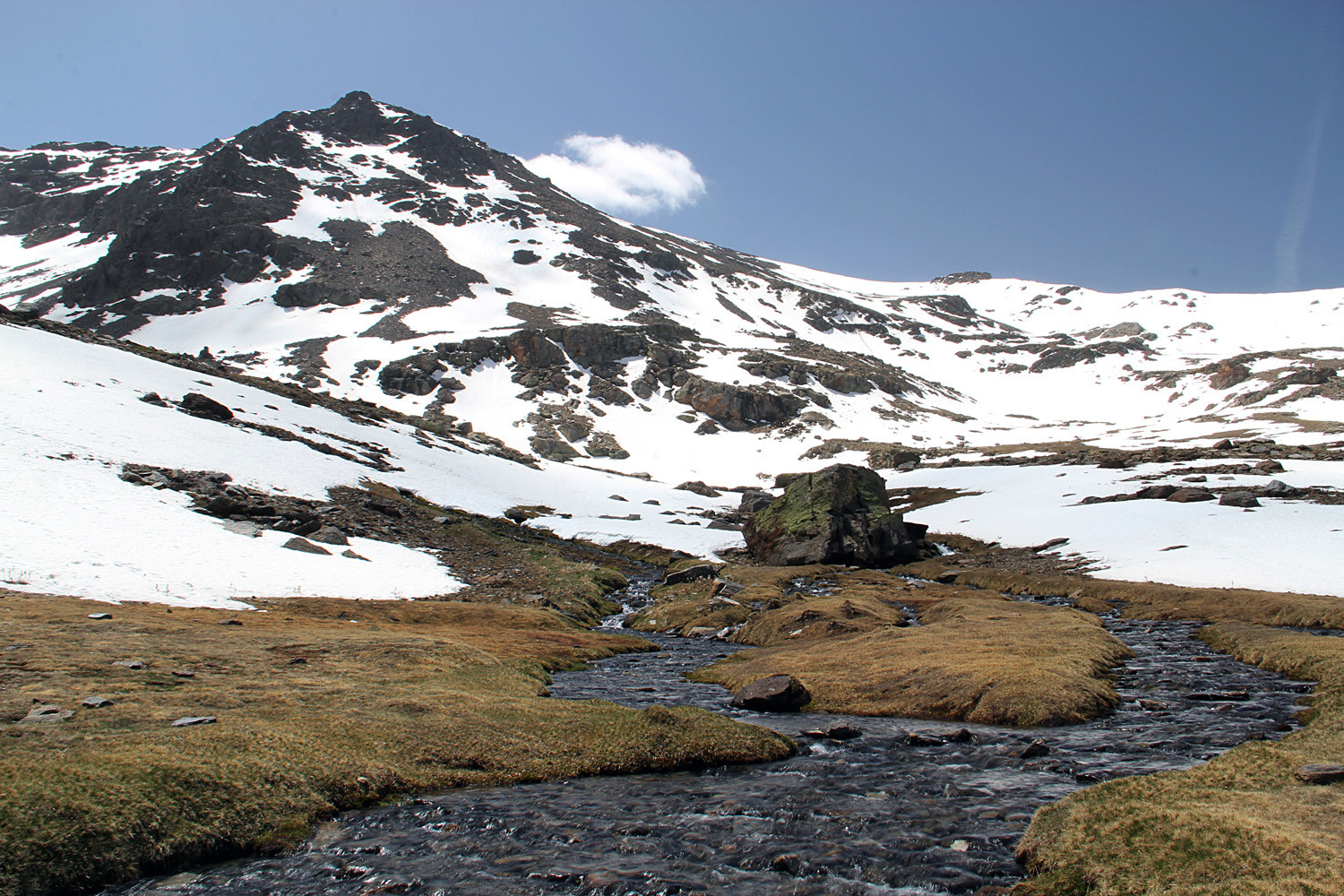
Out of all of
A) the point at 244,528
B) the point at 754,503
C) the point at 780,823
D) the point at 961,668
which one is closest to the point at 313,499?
the point at 244,528

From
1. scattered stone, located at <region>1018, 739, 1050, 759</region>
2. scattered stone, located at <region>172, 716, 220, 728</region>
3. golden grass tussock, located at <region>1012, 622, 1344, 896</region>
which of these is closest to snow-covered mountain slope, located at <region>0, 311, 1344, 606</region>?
scattered stone, located at <region>172, 716, 220, 728</region>

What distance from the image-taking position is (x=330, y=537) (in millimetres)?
44969

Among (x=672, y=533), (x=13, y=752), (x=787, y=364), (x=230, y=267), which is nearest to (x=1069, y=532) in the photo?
(x=672, y=533)

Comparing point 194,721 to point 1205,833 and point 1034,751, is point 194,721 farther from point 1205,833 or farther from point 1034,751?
point 1034,751

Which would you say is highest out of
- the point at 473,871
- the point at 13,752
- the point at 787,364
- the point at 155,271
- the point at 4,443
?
the point at 155,271

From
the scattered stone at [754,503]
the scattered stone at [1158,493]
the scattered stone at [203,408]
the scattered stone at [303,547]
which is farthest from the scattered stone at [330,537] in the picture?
the scattered stone at [1158,493]

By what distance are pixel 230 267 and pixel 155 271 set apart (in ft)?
64.0

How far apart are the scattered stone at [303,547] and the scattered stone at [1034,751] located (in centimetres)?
4035

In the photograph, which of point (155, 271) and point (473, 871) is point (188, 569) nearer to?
point (473, 871)

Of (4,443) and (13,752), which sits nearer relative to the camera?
Result: (13,752)

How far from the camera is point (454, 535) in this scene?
57688mm

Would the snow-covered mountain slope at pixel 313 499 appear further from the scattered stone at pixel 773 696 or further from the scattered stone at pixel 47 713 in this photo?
the scattered stone at pixel 773 696

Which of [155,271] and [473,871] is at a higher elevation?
[155,271]

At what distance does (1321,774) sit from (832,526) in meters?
51.6
